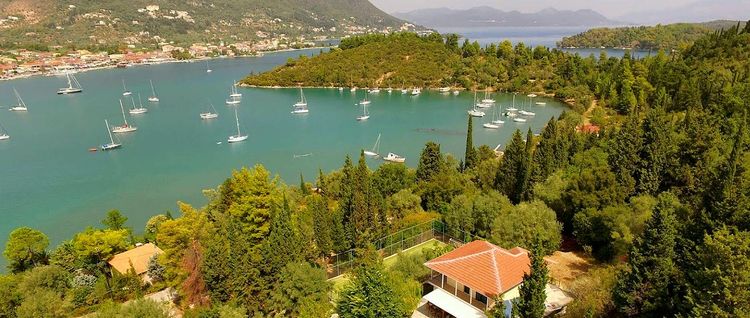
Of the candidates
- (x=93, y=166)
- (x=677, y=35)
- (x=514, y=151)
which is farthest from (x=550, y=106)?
(x=677, y=35)

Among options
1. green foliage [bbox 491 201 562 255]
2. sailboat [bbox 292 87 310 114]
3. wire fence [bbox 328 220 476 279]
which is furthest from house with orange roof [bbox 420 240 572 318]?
sailboat [bbox 292 87 310 114]

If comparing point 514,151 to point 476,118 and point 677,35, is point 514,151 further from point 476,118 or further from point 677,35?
point 677,35

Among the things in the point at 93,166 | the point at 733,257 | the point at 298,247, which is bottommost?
the point at 93,166

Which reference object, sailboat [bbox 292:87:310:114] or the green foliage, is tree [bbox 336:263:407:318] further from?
sailboat [bbox 292:87:310:114]

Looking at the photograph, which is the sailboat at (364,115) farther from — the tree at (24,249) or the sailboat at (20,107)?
the sailboat at (20,107)

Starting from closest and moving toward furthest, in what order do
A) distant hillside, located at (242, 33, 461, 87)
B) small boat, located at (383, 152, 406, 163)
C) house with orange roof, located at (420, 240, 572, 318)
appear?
house with orange roof, located at (420, 240, 572, 318), small boat, located at (383, 152, 406, 163), distant hillside, located at (242, 33, 461, 87)

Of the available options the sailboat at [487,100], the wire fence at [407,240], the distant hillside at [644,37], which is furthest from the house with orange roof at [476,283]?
the distant hillside at [644,37]

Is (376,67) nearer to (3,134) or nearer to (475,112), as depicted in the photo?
(475,112)
